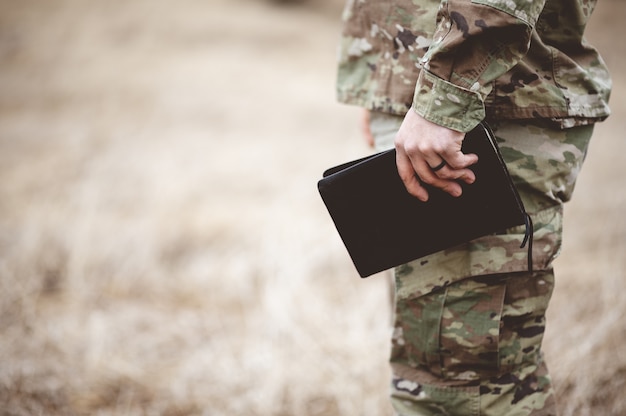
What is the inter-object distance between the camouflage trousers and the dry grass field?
28.7 inches

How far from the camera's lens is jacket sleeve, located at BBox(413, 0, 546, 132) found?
34.4 inches

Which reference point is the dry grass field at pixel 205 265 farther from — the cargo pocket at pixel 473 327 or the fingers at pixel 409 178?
the fingers at pixel 409 178

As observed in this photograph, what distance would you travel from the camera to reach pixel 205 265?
10.0 ft

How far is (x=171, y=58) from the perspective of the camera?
7.80 metres

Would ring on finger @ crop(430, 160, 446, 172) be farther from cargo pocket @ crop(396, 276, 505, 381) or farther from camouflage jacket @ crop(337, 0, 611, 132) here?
cargo pocket @ crop(396, 276, 505, 381)

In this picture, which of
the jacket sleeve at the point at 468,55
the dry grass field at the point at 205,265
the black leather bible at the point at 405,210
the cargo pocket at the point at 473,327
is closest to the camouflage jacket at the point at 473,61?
the jacket sleeve at the point at 468,55

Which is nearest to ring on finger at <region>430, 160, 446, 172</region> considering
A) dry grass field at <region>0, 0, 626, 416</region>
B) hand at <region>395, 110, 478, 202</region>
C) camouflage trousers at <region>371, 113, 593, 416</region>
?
hand at <region>395, 110, 478, 202</region>

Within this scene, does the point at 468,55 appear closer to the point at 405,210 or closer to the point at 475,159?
the point at 475,159

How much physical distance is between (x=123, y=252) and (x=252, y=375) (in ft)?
4.60

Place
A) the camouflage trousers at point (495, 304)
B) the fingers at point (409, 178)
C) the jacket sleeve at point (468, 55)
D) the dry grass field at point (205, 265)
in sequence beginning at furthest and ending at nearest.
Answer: the dry grass field at point (205, 265) < the camouflage trousers at point (495, 304) < the fingers at point (409, 178) < the jacket sleeve at point (468, 55)

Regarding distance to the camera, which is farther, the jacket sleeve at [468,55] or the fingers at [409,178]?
the fingers at [409,178]

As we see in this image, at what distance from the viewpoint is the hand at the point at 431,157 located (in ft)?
3.06

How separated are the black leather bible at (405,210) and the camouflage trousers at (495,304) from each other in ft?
0.27

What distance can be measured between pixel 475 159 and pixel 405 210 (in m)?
0.18
